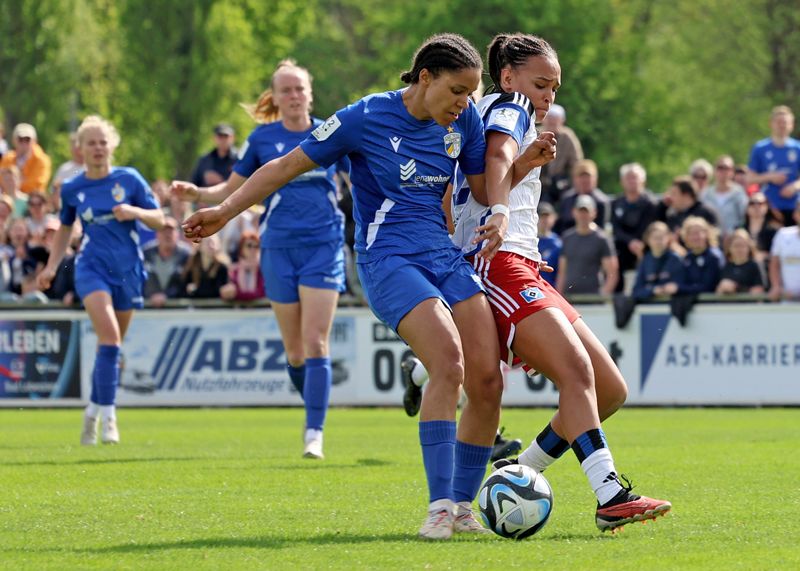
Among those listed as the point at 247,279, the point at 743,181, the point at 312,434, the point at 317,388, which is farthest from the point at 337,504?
the point at 743,181

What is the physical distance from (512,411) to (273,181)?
10954mm

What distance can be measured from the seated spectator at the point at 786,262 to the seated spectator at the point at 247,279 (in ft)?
20.0

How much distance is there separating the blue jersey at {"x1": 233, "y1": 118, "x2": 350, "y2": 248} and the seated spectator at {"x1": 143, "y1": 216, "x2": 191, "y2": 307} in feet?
26.5

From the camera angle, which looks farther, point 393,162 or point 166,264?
point 166,264

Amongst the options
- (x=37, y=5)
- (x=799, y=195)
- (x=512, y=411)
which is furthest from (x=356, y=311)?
(x=37, y=5)

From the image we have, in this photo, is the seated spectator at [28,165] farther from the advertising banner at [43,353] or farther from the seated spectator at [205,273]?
the seated spectator at [205,273]

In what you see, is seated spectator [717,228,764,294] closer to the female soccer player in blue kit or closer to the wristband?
the female soccer player in blue kit

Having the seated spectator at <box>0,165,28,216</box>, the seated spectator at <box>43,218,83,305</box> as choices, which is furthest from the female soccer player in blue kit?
the seated spectator at <box>0,165,28,216</box>

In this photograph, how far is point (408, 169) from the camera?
719cm

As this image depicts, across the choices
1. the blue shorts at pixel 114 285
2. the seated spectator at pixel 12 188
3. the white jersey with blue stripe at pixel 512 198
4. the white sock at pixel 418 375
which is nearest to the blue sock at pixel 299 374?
the white sock at pixel 418 375

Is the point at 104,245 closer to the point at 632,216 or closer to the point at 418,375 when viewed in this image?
the point at 418,375

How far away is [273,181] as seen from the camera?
714cm

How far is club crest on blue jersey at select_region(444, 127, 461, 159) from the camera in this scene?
723 centimetres

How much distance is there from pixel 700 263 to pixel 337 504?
10.5 m
